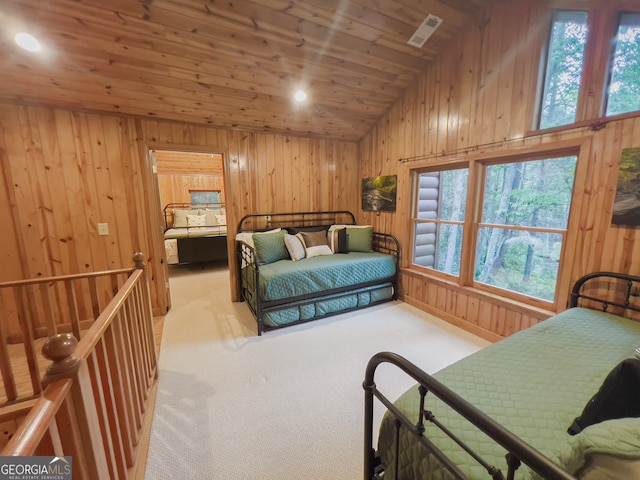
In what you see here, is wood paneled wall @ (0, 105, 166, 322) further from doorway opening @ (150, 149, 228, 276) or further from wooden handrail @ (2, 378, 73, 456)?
wooden handrail @ (2, 378, 73, 456)

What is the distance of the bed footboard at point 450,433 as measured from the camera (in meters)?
0.58

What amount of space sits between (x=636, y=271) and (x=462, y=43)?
244 cm

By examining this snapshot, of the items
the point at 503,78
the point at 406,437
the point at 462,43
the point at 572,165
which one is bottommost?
the point at 406,437

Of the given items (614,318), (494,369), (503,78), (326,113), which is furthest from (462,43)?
(494,369)

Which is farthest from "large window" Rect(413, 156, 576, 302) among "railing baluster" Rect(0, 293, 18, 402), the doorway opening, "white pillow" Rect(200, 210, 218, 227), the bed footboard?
"white pillow" Rect(200, 210, 218, 227)

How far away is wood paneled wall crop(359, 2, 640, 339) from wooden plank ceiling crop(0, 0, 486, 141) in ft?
1.12

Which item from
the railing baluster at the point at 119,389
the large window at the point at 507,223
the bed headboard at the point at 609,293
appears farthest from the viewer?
the large window at the point at 507,223

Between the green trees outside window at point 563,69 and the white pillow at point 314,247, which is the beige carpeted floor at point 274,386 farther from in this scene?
the green trees outside window at point 563,69

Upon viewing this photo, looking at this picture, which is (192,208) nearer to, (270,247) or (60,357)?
(270,247)

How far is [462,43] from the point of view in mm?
2703

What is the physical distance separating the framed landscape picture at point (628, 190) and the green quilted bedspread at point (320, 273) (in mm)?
2035

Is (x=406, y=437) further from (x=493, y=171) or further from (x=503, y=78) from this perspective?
(x=503, y=78)

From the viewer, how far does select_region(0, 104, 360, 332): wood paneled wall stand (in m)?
2.53

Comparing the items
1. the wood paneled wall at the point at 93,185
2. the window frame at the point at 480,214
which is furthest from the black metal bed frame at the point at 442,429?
the wood paneled wall at the point at 93,185
